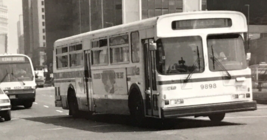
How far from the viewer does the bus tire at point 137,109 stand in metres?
14.2

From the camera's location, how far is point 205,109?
13102 mm

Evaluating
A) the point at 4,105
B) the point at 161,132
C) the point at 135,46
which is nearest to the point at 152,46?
the point at 135,46

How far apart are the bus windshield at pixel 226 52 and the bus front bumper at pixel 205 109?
0.86 m

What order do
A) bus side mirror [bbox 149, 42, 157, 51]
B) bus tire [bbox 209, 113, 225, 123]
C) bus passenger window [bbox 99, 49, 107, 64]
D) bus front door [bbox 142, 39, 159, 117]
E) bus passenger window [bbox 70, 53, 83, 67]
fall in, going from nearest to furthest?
bus side mirror [bbox 149, 42, 157, 51]
bus front door [bbox 142, 39, 159, 117]
bus tire [bbox 209, 113, 225, 123]
bus passenger window [bbox 99, 49, 107, 64]
bus passenger window [bbox 70, 53, 83, 67]

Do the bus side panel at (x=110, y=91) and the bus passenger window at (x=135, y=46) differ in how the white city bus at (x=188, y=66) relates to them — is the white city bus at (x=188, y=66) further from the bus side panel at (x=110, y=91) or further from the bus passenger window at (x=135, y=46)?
the bus side panel at (x=110, y=91)

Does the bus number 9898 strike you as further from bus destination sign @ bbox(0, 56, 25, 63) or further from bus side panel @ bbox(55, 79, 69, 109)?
bus destination sign @ bbox(0, 56, 25, 63)

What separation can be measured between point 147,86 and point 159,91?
2.52 ft

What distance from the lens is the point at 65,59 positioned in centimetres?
2064

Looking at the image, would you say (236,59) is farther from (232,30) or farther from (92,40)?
(92,40)

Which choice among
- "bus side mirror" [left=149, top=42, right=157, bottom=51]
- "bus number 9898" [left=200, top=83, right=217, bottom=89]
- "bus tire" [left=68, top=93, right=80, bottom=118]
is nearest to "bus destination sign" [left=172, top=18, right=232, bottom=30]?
"bus side mirror" [left=149, top=42, right=157, bottom=51]

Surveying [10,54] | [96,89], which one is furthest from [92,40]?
[10,54]

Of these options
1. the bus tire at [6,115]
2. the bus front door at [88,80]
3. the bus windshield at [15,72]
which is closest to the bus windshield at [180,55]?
the bus front door at [88,80]

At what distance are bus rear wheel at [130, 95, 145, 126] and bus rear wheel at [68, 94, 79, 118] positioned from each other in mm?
5392

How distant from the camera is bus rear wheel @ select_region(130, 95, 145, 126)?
1418 cm
